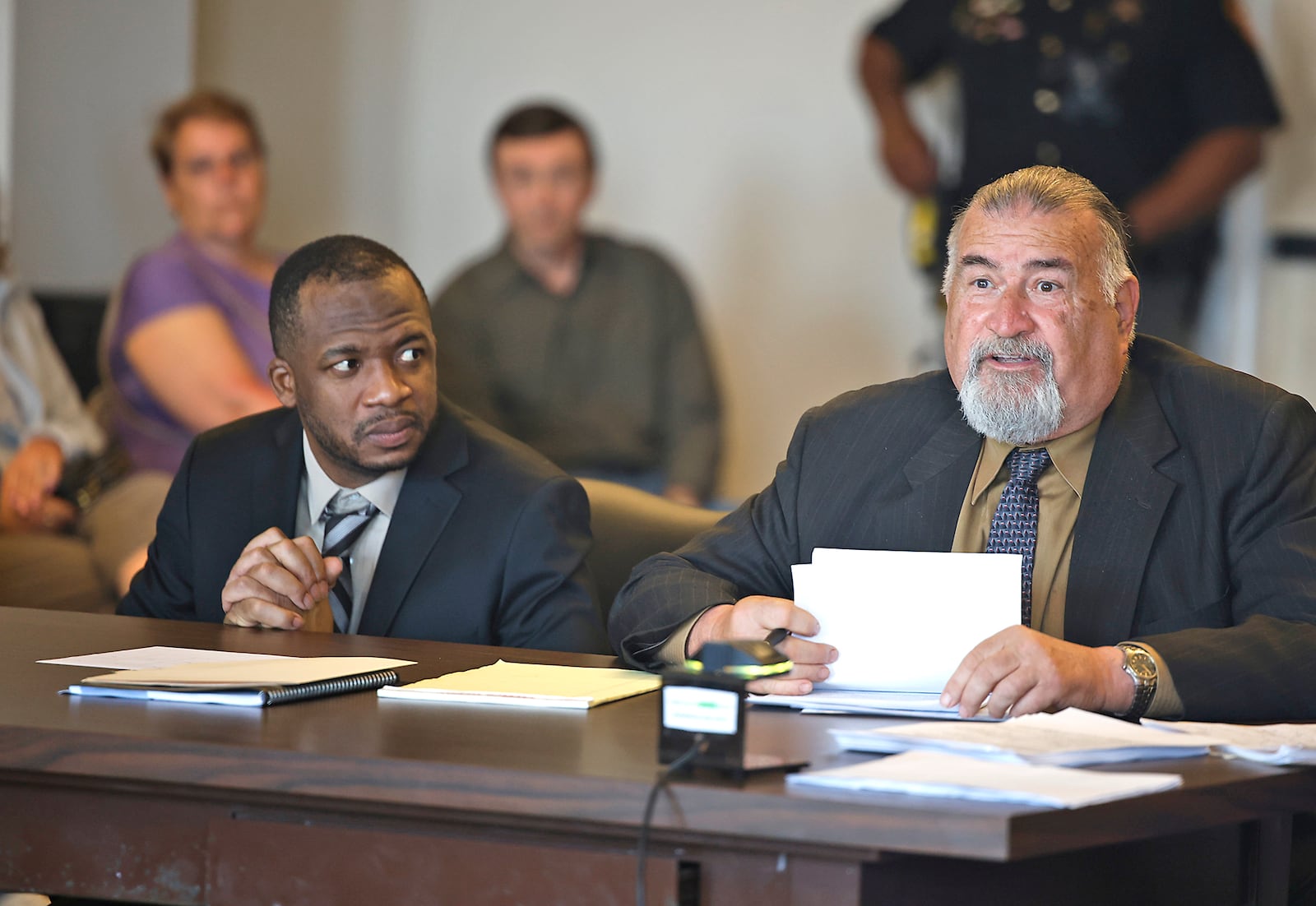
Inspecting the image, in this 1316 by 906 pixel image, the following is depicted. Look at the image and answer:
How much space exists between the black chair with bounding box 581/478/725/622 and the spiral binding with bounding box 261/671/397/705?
794 mm

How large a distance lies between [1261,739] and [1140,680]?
182mm

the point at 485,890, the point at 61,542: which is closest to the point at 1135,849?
the point at 485,890

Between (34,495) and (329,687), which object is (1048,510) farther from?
(34,495)

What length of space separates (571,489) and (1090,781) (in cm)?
125

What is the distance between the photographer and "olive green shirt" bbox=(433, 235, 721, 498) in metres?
5.00

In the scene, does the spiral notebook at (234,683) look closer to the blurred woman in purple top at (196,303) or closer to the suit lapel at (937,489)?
the suit lapel at (937,489)

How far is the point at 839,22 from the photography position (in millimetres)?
5539

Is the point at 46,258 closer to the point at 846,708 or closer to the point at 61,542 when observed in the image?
the point at 61,542

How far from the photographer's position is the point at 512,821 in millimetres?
1241

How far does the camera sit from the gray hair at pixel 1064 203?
2018mm

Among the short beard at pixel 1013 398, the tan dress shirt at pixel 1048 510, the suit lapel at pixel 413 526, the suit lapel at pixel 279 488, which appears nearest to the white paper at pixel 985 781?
the tan dress shirt at pixel 1048 510

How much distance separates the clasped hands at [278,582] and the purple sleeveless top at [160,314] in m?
2.52

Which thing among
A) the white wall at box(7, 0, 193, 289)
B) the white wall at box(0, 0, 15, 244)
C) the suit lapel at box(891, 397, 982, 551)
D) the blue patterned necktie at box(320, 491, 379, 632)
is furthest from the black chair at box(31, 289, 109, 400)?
the suit lapel at box(891, 397, 982, 551)

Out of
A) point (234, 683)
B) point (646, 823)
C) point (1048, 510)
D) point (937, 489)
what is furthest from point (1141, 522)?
point (234, 683)
